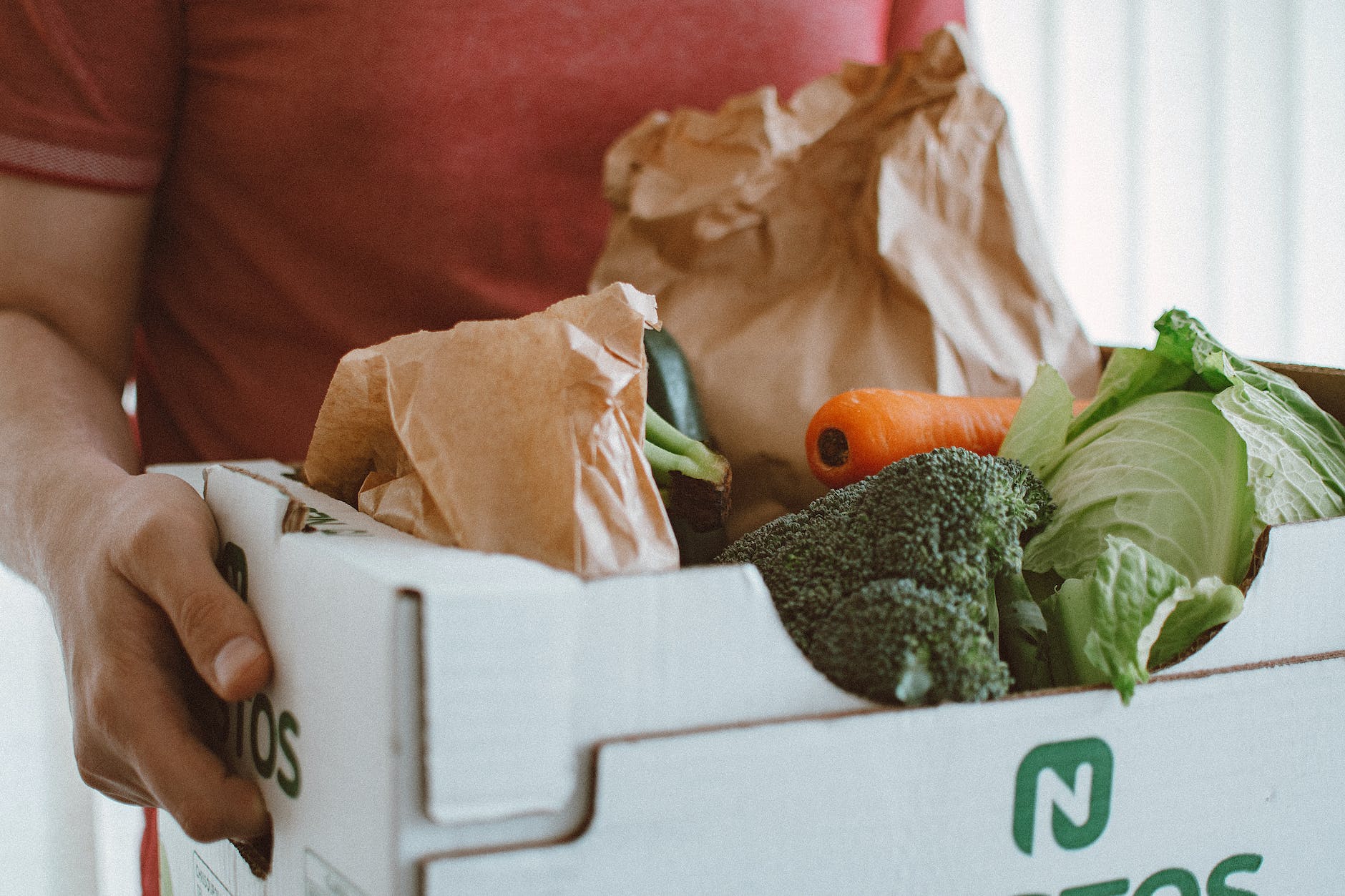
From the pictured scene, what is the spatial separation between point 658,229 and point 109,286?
0.47 metres

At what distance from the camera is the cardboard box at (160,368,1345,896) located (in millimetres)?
311

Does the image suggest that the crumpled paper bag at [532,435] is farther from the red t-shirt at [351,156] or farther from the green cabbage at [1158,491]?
the red t-shirt at [351,156]

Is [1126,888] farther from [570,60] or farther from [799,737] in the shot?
[570,60]

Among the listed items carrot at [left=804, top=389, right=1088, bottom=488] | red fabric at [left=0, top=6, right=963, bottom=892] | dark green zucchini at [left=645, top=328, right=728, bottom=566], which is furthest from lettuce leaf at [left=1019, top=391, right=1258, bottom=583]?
red fabric at [left=0, top=6, right=963, bottom=892]

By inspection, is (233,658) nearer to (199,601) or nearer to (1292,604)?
(199,601)

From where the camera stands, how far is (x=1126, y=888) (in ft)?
1.39

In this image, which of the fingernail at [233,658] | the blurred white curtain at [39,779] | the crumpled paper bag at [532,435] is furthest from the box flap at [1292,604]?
the blurred white curtain at [39,779]

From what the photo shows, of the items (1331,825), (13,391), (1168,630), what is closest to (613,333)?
(1168,630)

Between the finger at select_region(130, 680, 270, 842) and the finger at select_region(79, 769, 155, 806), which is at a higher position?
the finger at select_region(130, 680, 270, 842)

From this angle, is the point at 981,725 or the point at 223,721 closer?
the point at 981,725

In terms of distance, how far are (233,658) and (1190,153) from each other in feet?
6.39

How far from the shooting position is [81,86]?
758 mm

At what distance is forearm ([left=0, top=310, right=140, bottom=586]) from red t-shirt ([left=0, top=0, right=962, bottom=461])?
0.43 ft

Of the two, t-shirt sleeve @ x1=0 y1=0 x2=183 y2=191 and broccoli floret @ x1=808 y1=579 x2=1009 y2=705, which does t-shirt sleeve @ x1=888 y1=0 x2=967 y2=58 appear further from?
broccoli floret @ x1=808 y1=579 x2=1009 y2=705
